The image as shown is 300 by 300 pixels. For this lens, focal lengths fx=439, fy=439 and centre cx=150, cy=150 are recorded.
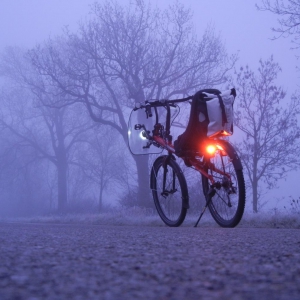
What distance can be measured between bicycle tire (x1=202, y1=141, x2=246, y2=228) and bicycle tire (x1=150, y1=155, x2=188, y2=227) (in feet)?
1.30

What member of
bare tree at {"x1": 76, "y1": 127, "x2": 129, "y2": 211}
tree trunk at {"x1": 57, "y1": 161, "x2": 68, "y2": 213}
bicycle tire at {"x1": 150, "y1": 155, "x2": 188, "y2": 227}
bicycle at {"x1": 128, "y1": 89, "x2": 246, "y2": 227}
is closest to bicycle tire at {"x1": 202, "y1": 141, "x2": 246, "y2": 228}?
bicycle at {"x1": 128, "y1": 89, "x2": 246, "y2": 227}

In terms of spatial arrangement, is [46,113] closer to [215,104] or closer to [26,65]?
[26,65]

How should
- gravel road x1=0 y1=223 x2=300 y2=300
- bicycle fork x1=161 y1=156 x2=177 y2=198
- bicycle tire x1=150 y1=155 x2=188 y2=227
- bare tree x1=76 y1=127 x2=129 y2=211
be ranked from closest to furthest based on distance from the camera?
gravel road x1=0 y1=223 x2=300 y2=300, bicycle tire x1=150 y1=155 x2=188 y2=227, bicycle fork x1=161 y1=156 x2=177 y2=198, bare tree x1=76 y1=127 x2=129 y2=211

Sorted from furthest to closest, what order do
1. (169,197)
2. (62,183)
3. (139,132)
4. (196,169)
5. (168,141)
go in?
(62,183)
(139,132)
(169,197)
(168,141)
(196,169)

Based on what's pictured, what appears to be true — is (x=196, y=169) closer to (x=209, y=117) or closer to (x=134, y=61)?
(x=209, y=117)

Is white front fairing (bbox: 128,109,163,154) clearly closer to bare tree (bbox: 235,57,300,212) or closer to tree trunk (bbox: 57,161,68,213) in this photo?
bare tree (bbox: 235,57,300,212)

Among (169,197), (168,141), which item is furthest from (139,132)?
(169,197)

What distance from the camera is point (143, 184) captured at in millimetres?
17844

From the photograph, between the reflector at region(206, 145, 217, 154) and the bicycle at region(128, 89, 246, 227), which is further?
the reflector at region(206, 145, 217, 154)

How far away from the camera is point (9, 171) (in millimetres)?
27203

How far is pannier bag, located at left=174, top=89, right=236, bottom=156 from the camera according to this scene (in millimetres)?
4410

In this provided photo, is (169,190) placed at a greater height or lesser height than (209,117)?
lesser

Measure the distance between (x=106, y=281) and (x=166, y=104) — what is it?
15.3 ft

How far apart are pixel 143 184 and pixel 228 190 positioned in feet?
43.8
